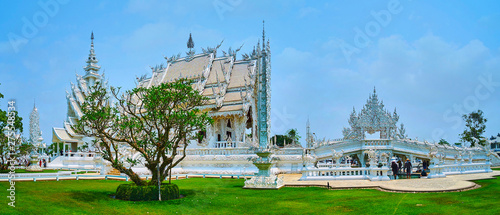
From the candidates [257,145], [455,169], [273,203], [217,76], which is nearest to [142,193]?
[273,203]

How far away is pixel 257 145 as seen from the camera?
2405 centimetres

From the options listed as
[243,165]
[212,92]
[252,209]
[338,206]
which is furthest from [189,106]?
[212,92]

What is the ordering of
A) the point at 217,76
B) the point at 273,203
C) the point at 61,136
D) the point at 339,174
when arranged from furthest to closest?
the point at 61,136 → the point at 217,76 → the point at 339,174 → the point at 273,203

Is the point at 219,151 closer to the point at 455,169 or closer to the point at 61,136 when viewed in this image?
the point at 455,169

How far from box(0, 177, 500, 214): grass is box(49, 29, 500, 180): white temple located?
14.6ft

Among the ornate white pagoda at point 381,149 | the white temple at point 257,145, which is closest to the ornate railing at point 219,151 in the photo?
the white temple at point 257,145

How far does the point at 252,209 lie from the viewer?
10195 mm

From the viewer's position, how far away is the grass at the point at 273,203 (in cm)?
926

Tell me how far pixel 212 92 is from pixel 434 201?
2525 cm

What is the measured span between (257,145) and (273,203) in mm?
12922

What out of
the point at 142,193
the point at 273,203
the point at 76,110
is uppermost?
the point at 76,110

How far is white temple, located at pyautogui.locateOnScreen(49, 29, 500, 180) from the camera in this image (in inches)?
728

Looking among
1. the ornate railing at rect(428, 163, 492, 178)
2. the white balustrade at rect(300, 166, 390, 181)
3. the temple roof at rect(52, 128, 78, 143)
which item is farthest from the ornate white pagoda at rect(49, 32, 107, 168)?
the ornate railing at rect(428, 163, 492, 178)

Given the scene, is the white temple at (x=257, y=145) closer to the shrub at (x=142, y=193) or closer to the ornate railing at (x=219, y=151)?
the ornate railing at (x=219, y=151)
